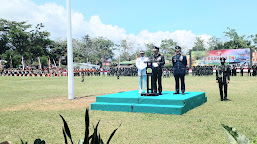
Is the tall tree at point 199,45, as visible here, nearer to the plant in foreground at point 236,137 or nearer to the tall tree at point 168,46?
the tall tree at point 168,46

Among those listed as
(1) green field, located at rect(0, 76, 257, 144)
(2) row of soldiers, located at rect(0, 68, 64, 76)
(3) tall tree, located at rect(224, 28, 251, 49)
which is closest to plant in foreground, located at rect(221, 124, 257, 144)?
(1) green field, located at rect(0, 76, 257, 144)

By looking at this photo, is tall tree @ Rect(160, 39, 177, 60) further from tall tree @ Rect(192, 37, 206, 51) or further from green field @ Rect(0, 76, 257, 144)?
green field @ Rect(0, 76, 257, 144)

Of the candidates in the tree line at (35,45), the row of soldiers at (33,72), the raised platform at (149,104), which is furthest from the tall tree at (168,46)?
the raised platform at (149,104)

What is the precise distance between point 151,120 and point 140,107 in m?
1.34

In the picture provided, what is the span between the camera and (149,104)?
8.24 m

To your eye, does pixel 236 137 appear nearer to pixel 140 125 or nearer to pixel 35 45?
pixel 140 125

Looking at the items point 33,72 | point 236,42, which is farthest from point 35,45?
point 236,42

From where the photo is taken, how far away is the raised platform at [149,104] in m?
7.72

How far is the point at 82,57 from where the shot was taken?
8388 cm

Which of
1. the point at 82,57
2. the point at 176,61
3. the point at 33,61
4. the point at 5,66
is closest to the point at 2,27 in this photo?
the point at 5,66

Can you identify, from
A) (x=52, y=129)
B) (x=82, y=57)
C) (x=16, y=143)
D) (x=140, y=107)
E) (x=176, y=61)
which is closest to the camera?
(x=16, y=143)

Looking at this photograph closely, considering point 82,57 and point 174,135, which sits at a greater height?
point 82,57

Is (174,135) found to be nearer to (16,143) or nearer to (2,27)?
(16,143)

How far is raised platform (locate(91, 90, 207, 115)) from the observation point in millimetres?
7723
